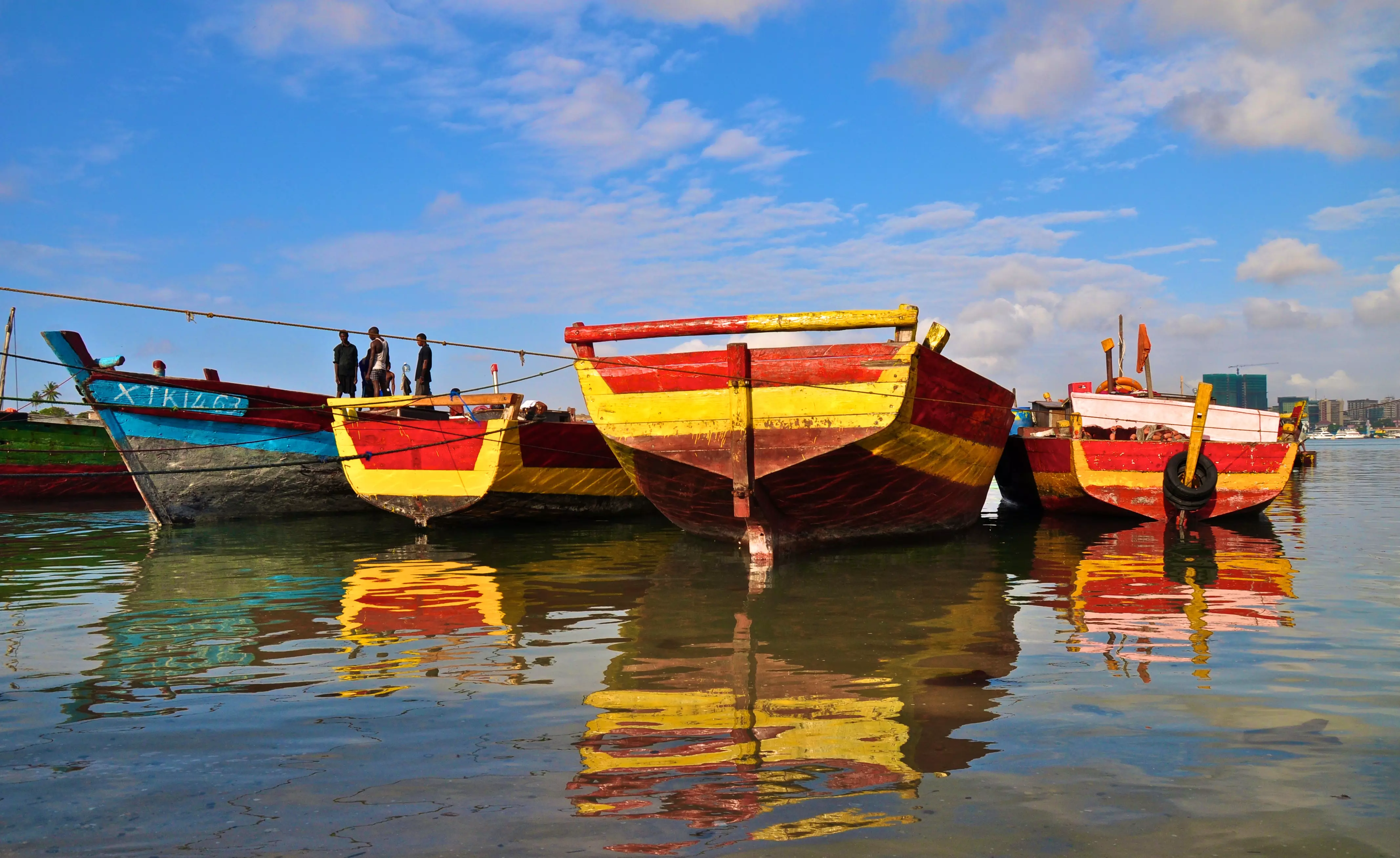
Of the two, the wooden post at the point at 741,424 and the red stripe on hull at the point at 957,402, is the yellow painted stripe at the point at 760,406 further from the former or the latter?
the red stripe on hull at the point at 957,402

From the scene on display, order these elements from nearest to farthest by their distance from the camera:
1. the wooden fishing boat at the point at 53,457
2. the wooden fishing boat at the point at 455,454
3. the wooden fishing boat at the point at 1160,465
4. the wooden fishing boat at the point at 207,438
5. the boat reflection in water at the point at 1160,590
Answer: the boat reflection in water at the point at 1160,590
the wooden fishing boat at the point at 1160,465
the wooden fishing boat at the point at 455,454
the wooden fishing boat at the point at 207,438
the wooden fishing boat at the point at 53,457

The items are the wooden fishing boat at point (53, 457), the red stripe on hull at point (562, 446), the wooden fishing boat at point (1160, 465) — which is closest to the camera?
the wooden fishing boat at point (1160, 465)

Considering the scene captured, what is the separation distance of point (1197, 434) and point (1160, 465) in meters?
0.72

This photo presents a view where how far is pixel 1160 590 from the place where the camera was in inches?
305

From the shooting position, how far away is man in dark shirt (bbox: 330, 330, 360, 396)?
15734mm

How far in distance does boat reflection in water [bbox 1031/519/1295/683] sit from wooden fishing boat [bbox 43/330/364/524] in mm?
11115

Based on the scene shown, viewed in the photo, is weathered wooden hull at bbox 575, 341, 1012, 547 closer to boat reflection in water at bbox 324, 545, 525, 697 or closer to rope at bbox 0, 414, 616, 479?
boat reflection in water at bbox 324, 545, 525, 697

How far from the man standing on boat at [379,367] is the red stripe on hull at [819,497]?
22.7 ft

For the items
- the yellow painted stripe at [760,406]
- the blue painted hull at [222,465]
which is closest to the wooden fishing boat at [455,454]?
the blue painted hull at [222,465]

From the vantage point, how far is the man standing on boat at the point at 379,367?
1545 cm

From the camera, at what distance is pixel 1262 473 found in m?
13.1

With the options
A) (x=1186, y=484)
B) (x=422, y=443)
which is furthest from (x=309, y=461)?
(x=1186, y=484)

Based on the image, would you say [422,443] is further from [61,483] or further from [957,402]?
[61,483]

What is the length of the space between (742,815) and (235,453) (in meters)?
14.9
